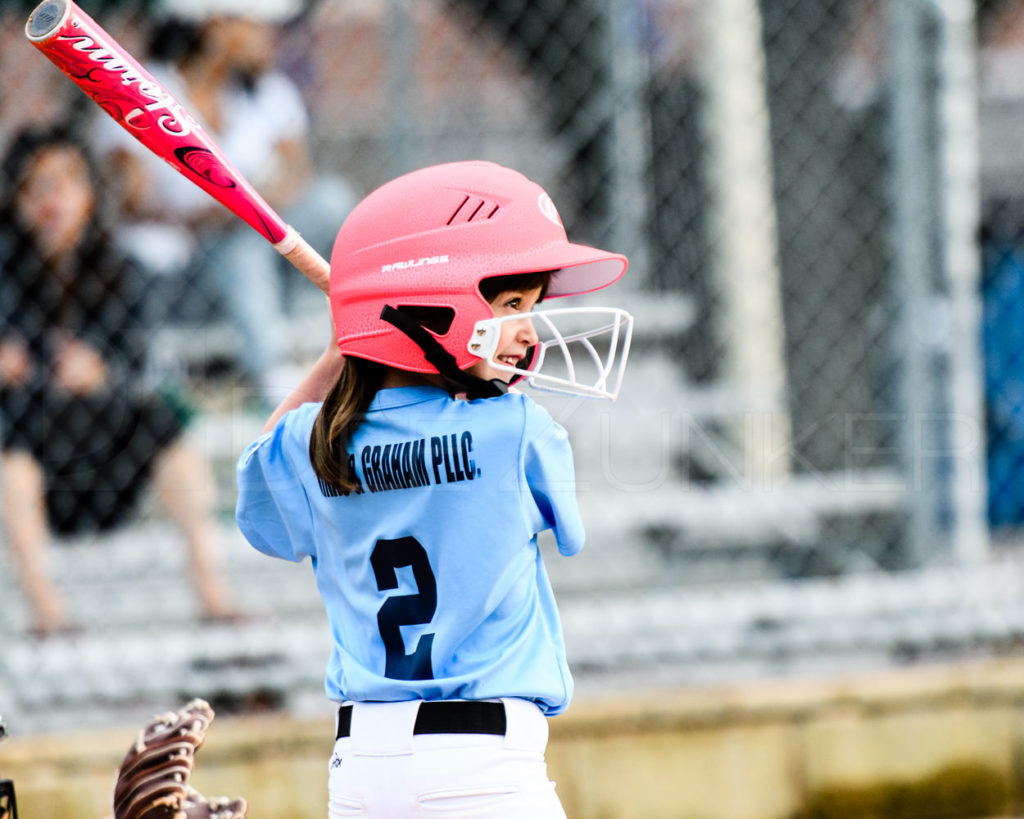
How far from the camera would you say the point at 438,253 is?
1.83 m

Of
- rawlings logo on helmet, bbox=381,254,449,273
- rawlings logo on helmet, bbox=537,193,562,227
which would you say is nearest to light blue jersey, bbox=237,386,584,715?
rawlings logo on helmet, bbox=381,254,449,273

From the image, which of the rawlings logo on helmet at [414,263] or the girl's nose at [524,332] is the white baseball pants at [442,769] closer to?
the girl's nose at [524,332]

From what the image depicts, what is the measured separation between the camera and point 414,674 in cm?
182

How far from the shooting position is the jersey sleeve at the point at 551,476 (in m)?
1.82

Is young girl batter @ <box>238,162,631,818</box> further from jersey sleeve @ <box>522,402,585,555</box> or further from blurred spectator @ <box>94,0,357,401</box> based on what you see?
blurred spectator @ <box>94,0,357,401</box>

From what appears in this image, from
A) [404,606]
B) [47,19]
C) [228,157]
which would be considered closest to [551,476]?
[404,606]

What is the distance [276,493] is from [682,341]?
3.44 metres

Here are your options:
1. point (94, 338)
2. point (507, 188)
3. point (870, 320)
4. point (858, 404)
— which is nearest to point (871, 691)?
point (858, 404)

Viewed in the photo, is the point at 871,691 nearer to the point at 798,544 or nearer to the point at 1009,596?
the point at 1009,596

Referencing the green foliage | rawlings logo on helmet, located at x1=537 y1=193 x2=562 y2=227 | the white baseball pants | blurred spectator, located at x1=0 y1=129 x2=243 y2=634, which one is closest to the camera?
the white baseball pants

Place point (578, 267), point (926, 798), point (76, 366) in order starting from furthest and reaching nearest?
point (76, 366) → point (926, 798) → point (578, 267)

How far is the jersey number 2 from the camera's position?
1814 millimetres

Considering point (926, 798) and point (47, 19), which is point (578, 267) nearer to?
point (47, 19)

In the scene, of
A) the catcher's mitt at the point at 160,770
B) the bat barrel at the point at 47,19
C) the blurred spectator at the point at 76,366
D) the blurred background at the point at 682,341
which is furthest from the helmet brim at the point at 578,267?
the blurred spectator at the point at 76,366
